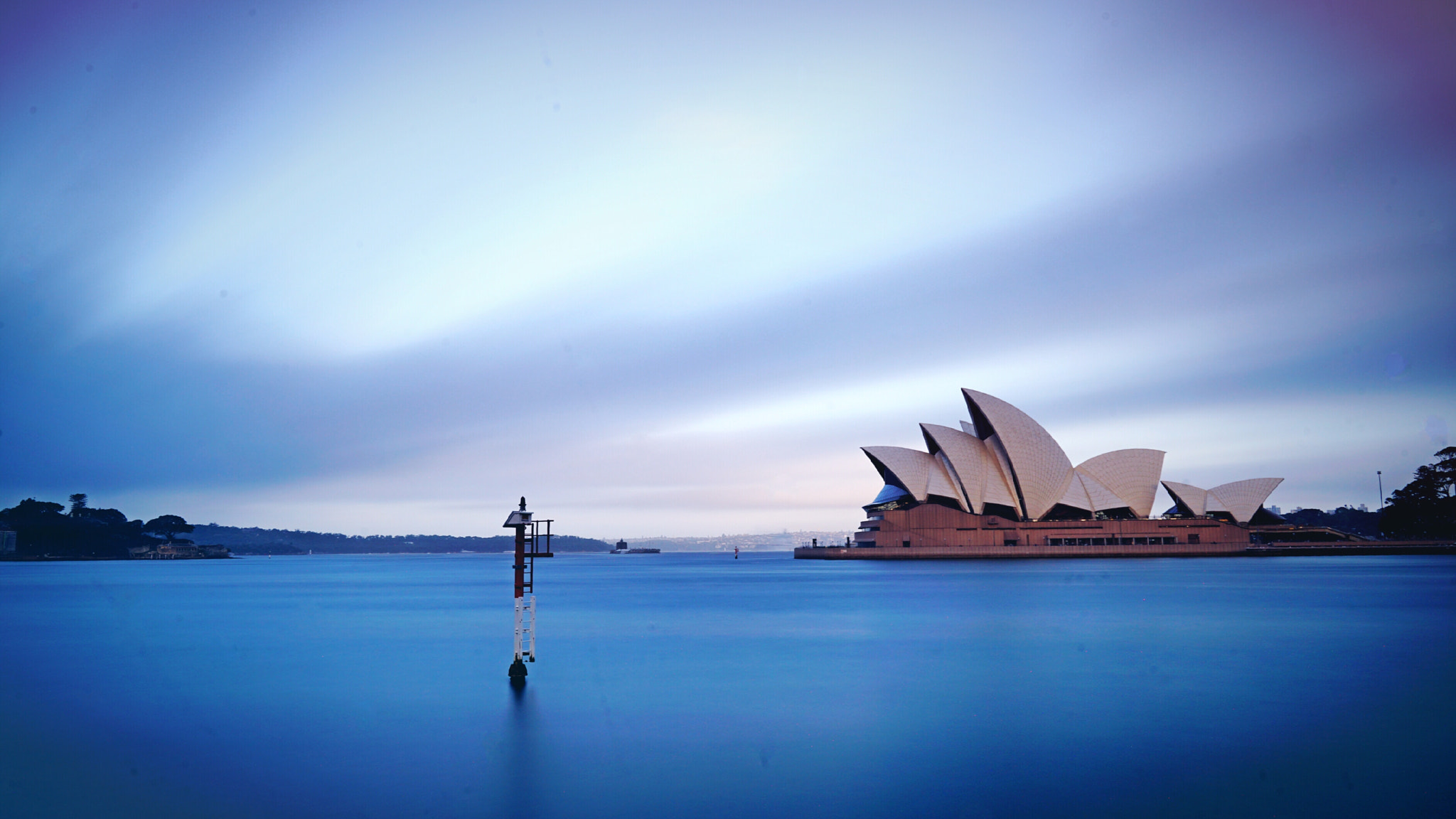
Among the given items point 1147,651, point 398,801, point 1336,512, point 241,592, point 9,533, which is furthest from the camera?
point 1336,512

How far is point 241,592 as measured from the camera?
4522 centimetres

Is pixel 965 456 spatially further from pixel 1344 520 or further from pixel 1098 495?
pixel 1344 520

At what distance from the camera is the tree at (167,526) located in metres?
135

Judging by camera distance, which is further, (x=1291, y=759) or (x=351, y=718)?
(x=351, y=718)

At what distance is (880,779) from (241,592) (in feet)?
149

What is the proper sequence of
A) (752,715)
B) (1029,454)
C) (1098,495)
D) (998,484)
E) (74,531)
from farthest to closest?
(74,531)
(1098,495)
(998,484)
(1029,454)
(752,715)

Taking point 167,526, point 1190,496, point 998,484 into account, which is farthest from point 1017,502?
point 167,526

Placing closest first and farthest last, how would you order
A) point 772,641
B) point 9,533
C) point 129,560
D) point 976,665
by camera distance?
point 976,665 < point 772,641 < point 9,533 < point 129,560

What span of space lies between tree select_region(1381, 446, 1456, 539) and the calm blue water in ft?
184

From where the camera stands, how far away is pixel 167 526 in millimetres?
135000

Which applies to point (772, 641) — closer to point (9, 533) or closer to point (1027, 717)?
point (1027, 717)

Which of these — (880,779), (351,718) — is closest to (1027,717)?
(880,779)

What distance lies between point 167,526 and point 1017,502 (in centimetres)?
12869

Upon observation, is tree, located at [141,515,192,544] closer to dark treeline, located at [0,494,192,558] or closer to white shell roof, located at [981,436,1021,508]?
dark treeline, located at [0,494,192,558]
